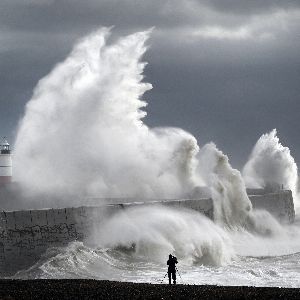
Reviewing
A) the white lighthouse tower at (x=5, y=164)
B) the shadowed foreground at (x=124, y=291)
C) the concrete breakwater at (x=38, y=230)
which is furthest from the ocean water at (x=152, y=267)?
the white lighthouse tower at (x=5, y=164)

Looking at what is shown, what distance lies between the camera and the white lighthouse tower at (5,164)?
114 ft

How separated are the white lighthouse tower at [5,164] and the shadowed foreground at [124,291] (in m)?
21.9

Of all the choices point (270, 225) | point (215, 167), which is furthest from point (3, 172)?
point (270, 225)

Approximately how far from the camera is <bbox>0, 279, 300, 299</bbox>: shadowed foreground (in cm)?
1152

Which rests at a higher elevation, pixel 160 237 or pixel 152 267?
pixel 160 237

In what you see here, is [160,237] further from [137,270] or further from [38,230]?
[38,230]

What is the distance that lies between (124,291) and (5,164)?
24.0m

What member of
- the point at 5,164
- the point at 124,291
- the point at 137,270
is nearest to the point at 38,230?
the point at 137,270

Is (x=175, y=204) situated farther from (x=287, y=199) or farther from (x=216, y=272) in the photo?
(x=287, y=199)

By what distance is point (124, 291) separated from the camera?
→ 12.2m

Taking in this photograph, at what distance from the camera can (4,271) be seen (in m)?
17.1

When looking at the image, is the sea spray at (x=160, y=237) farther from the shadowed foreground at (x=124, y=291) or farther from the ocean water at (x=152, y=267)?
the shadowed foreground at (x=124, y=291)

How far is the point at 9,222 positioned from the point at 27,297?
6136 mm

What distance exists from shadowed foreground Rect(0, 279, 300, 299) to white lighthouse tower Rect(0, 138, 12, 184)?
2190 cm
